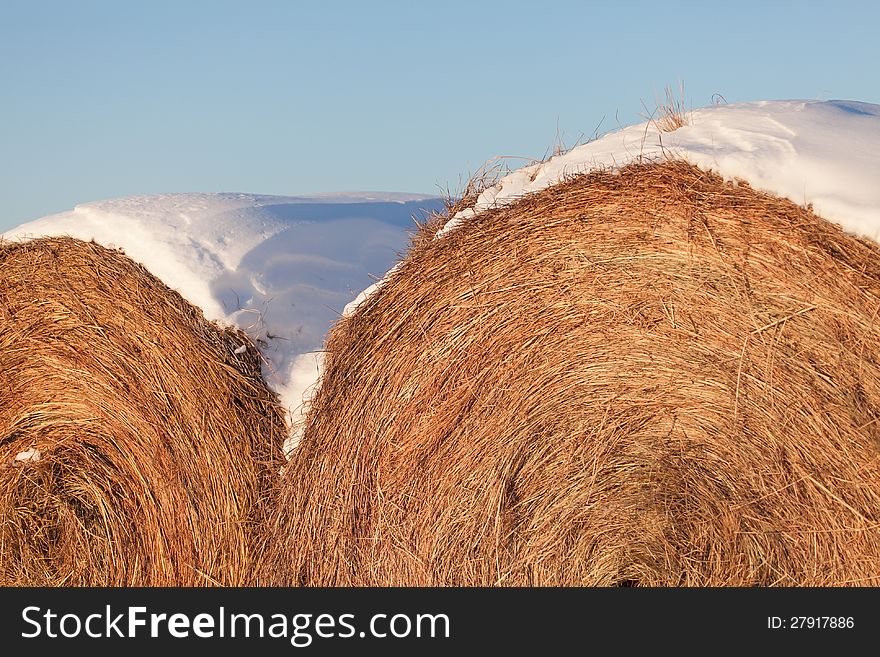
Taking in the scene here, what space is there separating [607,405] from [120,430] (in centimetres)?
175

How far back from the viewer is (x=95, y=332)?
3.80 m

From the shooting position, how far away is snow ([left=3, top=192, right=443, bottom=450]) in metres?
3.77

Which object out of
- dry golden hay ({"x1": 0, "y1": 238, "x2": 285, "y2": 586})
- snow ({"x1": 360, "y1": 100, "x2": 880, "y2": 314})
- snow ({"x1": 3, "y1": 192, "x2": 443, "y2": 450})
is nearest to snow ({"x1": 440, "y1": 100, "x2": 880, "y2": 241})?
snow ({"x1": 360, "y1": 100, "x2": 880, "y2": 314})

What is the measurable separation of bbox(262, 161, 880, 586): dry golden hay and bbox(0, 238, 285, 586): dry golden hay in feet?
0.79

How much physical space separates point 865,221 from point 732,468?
2.57ft

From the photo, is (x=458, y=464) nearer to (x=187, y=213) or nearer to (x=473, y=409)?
(x=473, y=409)

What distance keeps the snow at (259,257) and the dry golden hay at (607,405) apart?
0.26 metres

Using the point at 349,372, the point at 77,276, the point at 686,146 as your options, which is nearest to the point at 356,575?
the point at 349,372

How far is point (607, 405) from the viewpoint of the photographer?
3197 mm

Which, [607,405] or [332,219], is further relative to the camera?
[332,219]

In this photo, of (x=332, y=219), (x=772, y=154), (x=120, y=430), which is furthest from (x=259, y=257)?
(x=772, y=154)

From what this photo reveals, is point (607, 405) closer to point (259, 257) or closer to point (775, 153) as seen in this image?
point (775, 153)

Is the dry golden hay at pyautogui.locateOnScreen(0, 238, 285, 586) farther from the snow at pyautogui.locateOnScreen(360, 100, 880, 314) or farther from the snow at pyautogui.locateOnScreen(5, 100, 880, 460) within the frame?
the snow at pyautogui.locateOnScreen(360, 100, 880, 314)

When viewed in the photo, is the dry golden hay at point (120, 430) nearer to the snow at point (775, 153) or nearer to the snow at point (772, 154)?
the snow at point (772, 154)
